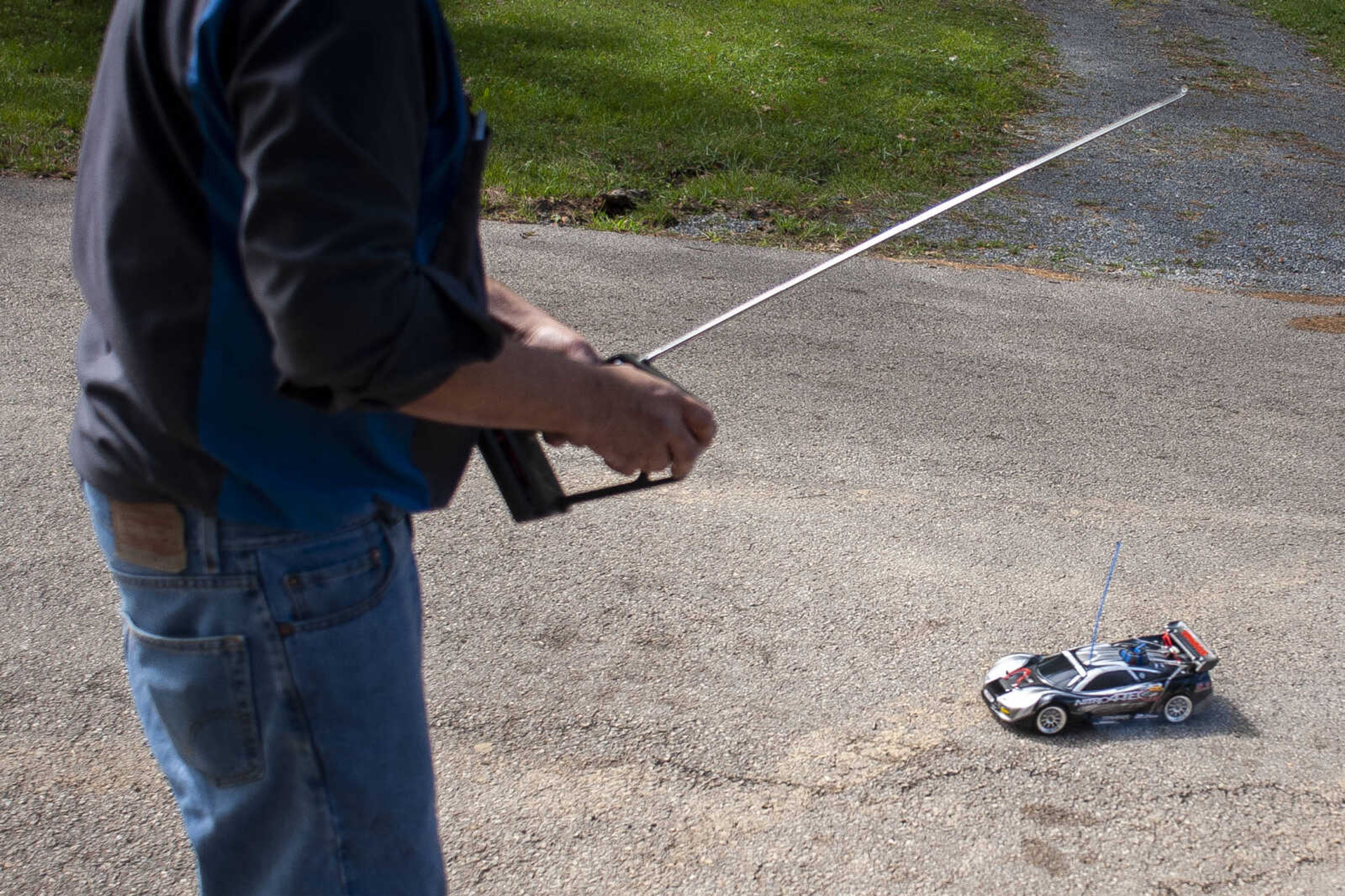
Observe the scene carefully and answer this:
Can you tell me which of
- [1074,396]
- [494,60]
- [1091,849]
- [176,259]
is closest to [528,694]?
[1091,849]

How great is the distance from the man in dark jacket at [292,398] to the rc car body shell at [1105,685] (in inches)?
65.7

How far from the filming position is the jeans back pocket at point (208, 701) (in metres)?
1.42

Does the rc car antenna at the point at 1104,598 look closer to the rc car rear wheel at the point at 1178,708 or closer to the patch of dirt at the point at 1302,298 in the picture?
the rc car rear wheel at the point at 1178,708

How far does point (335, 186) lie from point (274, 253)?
0.09m

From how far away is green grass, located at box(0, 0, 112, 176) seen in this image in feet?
25.6

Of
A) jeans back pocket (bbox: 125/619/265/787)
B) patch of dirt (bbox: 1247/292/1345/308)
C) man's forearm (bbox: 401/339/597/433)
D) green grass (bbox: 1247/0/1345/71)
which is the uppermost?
man's forearm (bbox: 401/339/597/433)

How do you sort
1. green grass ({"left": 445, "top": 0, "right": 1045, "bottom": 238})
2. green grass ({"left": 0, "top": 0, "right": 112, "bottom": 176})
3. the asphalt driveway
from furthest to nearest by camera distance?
green grass ({"left": 445, "top": 0, "right": 1045, "bottom": 238})
green grass ({"left": 0, "top": 0, "right": 112, "bottom": 176})
the asphalt driveway

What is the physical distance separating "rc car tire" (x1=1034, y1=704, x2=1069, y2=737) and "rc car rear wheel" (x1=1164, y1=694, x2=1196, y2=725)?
0.29 m

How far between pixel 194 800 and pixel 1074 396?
436 cm

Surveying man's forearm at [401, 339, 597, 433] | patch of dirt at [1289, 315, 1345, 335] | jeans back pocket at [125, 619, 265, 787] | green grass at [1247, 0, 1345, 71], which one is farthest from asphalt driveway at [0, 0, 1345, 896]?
green grass at [1247, 0, 1345, 71]

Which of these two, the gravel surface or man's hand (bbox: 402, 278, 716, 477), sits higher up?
man's hand (bbox: 402, 278, 716, 477)

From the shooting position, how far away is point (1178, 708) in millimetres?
2979

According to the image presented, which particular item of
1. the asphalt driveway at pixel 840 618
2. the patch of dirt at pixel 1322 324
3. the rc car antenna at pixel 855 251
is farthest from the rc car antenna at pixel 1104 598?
the patch of dirt at pixel 1322 324

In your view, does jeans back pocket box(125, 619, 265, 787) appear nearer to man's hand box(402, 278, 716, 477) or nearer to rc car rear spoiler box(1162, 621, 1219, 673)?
man's hand box(402, 278, 716, 477)
